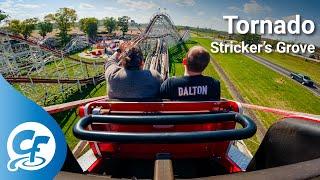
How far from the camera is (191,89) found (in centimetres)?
268

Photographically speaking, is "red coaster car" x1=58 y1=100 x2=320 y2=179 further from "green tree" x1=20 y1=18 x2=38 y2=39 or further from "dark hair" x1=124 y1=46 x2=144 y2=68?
"green tree" x1=20 y1=18 x2=38 y2=39

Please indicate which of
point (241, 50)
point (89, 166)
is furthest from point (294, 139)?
point (241, 50)

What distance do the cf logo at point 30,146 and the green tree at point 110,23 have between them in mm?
94087

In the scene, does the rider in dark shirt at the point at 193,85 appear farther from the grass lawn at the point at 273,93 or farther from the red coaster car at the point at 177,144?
the grass lawn at the point at 273,93

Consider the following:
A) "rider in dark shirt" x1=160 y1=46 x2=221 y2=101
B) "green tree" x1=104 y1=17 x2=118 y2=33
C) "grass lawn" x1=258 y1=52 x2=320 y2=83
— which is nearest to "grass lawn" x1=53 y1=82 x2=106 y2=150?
"rider in dark shirt" x1=160 y1=46 x2=221 y2=101

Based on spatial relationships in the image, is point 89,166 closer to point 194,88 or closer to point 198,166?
point 198,166

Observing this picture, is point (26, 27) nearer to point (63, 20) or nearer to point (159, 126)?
point (63, 20)

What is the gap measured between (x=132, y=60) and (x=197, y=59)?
585 millimetres

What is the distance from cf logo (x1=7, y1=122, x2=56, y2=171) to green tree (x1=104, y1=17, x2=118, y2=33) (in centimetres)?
9409

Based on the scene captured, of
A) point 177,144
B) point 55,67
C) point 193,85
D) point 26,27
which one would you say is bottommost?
point 55,67

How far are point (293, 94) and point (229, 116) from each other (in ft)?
75.2

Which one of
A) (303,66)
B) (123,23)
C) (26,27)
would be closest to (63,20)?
(26,27)

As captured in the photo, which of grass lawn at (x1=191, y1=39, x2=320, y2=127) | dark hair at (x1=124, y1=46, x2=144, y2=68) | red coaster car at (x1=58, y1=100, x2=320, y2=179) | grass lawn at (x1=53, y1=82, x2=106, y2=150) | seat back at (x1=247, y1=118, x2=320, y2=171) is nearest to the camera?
seat back at (x1=247, y1=118, x2=320, y2=171)

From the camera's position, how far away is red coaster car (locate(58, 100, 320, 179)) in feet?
5.14
